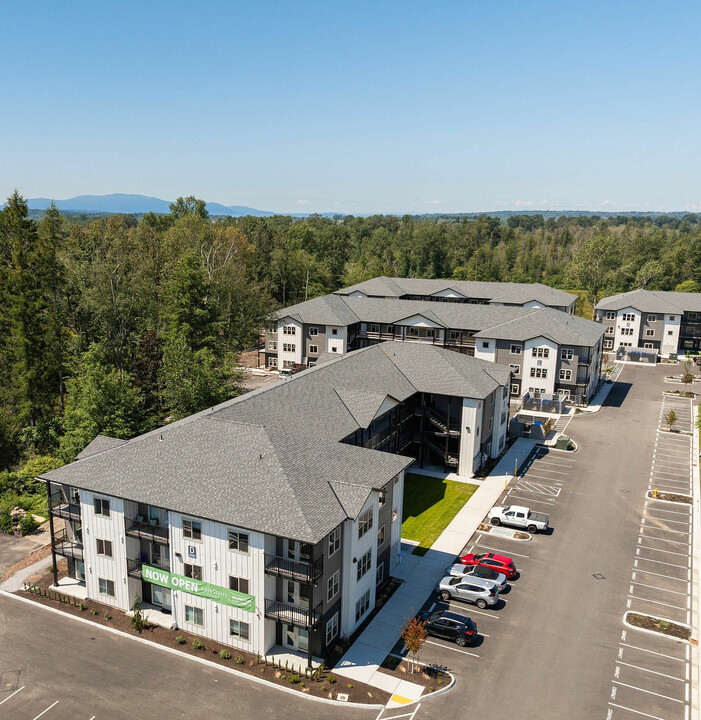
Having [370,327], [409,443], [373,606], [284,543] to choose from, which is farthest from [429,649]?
[370,327]

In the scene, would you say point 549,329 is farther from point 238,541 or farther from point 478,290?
point 238,541

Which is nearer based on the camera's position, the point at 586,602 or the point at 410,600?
the point at 586,602

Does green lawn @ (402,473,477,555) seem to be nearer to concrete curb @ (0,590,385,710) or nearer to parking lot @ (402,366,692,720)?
parking lot @ (402,366,692,720)

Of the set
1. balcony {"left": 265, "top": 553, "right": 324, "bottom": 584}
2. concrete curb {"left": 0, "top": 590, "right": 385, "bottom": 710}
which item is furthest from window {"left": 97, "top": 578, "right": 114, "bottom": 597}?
balcony {"left": 265, "top": 553, "right": 324, "bottom": 584}

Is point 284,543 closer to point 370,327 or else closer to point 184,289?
point 184,289

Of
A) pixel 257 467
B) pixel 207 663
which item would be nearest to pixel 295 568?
pixel 257 467

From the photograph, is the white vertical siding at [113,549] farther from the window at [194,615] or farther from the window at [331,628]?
Result: the window at [331,628]
